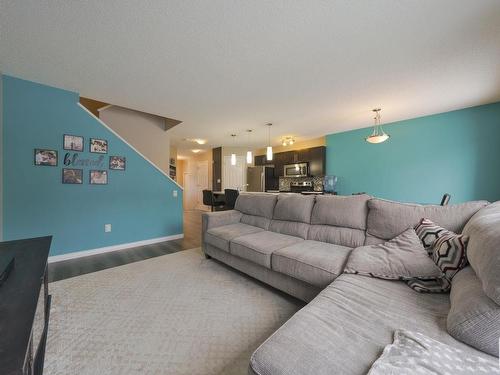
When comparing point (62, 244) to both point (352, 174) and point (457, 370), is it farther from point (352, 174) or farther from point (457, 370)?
point (352, 174)

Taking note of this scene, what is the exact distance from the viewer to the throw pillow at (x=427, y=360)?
26.0 inches

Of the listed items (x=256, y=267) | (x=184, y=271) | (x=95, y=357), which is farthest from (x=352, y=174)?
(x=95, y=357)

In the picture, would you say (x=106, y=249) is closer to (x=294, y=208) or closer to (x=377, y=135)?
(x=294, y=208)

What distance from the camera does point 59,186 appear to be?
2.84 metres

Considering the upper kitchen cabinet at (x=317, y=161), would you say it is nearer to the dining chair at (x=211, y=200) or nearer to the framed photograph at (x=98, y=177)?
the dining chair at (x=211, y=200)

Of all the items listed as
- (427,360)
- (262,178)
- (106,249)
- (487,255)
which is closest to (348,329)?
(427,360)

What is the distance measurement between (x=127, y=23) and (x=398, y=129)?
4.92 meters

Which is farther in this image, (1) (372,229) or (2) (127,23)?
(1) (372,229)

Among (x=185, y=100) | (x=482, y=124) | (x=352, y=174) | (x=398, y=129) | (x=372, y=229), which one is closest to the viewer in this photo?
(x=372, y=229)

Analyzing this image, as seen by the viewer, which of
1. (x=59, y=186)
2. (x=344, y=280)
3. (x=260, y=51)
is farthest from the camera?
(x=59, y=186)

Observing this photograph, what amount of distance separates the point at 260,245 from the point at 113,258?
2328 mm

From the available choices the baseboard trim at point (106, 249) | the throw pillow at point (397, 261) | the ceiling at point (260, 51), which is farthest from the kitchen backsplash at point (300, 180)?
the throw pillow at point (397, 261)

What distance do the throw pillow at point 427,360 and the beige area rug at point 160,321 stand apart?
A: 0.86m

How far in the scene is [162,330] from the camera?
4.99 feet
